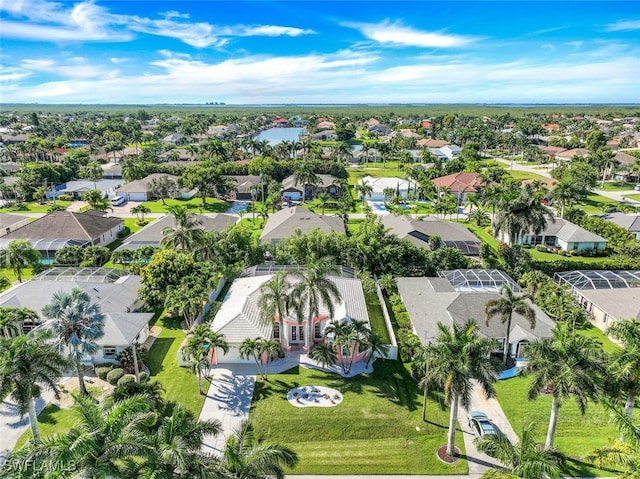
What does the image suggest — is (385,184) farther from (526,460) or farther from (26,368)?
(26,368)

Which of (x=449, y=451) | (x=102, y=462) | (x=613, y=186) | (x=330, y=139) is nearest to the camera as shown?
(x=102, y=462)

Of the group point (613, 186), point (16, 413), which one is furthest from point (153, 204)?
point (613, 186)

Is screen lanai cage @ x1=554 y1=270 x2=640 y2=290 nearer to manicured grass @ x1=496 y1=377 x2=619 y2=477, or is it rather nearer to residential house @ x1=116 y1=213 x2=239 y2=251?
manicured grass @ x1=496 y1=377 x2=619 y2=477

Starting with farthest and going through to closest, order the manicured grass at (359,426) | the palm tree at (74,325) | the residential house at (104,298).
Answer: the residential house at (104,298) < the palm tree at (74,325) < the manicured grass at (359,426)

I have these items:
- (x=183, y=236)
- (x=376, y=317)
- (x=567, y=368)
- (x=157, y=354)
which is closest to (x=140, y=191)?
(x=183, y=236)

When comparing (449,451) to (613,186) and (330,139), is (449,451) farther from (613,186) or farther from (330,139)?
(330,139)

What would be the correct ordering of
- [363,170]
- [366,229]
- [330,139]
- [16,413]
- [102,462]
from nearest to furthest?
[102,462] → [16,413] → [366,229] → [363,170] → [330,139]

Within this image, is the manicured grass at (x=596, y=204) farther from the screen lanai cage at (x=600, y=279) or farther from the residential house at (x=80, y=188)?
the residential house at (x=80, y=188)

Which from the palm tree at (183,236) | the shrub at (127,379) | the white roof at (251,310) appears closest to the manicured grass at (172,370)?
the shrub at (127,379)
